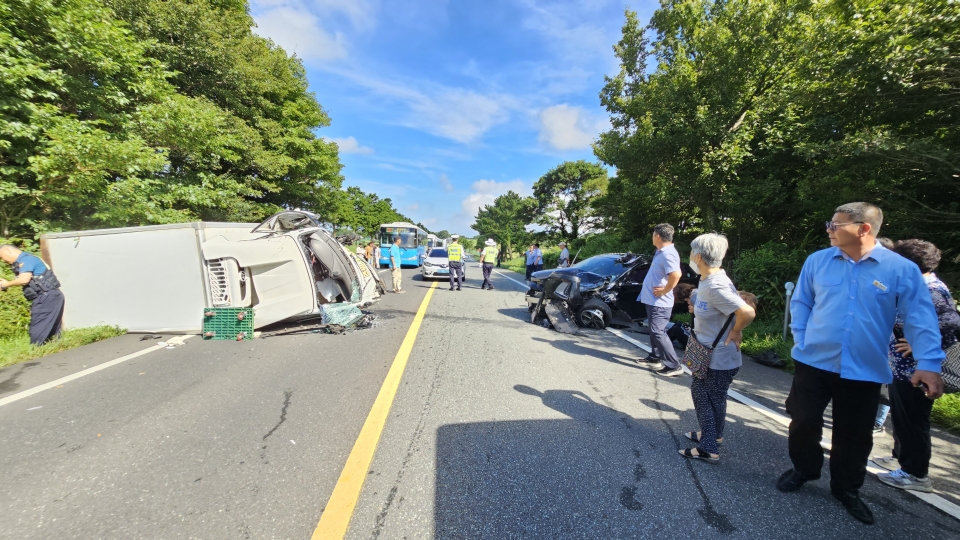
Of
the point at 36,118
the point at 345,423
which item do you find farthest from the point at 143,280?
the point at 345,423

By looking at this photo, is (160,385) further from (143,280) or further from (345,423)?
(143,280)

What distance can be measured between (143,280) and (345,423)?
5129 mm

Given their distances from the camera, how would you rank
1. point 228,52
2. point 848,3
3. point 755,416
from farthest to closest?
point 228,52, point 848,3, point 755,416

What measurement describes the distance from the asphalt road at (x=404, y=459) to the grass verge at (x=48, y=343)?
0.36 meters

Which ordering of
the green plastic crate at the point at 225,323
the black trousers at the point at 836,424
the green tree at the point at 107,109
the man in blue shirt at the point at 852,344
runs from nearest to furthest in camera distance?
the man in blue shirt at the point at 852,344 < the black trousers at the point at 836,424 < the green plastic crate at the point at 225,323 < the green tree at the point at 107,109

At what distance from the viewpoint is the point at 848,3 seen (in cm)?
547

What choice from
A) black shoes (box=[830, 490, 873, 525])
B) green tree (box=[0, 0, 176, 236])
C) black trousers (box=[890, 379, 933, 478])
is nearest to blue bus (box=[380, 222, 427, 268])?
green tree (box=[0, 0, 176, 236])

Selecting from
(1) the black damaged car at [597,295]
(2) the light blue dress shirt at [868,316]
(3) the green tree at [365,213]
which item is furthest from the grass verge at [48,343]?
(3) the green tree at [365,213]

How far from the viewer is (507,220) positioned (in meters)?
52.8

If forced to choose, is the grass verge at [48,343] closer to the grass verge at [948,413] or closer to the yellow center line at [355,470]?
the yellow center line at [355,470]

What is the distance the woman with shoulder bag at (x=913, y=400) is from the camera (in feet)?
7.77

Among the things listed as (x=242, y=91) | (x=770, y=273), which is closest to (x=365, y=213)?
(x=242, y=91)

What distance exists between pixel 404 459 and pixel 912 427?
3464mm

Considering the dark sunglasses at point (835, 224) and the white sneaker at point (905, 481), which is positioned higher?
the dark sunglasses at point (835, 224)
